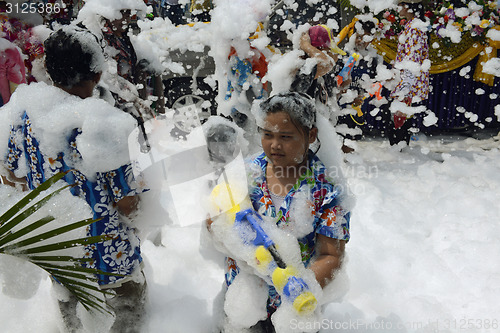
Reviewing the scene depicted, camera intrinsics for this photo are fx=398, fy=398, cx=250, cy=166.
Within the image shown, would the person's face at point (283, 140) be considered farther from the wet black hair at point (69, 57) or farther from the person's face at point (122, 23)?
the person's face at point (122, 23)

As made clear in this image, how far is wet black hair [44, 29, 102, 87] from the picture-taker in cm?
160

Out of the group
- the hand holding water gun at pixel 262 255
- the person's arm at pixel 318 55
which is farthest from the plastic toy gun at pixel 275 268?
the person's arm at pixel 318 55

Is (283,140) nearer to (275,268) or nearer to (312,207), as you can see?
(312,207)

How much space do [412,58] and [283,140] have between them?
13.3ft

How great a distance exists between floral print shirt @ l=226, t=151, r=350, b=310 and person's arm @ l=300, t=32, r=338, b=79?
1551mm

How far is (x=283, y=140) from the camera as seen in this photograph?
1.62m

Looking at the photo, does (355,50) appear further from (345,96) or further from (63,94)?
(63,94)

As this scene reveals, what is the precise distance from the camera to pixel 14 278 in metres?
1.13

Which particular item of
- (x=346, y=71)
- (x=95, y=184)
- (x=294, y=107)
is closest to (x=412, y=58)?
(x=346, y=71)

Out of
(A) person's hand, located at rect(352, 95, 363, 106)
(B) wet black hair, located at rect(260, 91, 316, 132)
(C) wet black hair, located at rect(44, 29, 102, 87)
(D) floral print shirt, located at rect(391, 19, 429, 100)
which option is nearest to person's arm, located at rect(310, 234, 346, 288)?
(B) wet black hair, located at rect(260, 91, 316, 132)

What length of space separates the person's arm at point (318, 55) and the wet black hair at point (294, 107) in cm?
152

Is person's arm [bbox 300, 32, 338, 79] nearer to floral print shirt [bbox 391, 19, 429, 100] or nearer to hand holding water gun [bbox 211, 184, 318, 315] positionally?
hand holding water gun [bbox 211, 184, 318, 315]

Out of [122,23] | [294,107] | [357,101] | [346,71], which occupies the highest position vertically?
[122,23]

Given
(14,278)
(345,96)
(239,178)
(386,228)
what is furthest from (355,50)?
(14,278)
